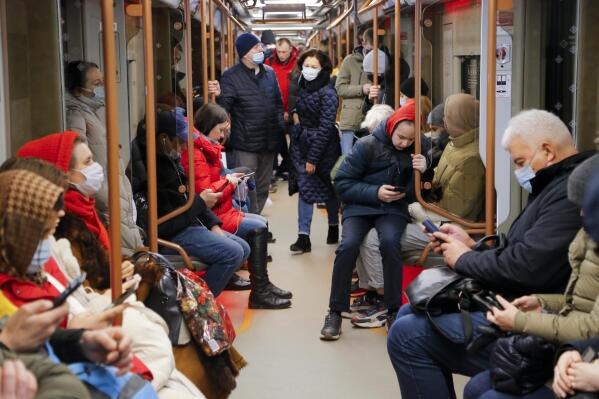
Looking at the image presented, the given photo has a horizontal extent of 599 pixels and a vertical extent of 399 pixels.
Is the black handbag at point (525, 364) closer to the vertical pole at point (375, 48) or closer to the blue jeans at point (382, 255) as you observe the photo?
the blue jeans at point (382, 255)

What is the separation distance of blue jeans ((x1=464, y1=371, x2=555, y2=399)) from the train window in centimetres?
180

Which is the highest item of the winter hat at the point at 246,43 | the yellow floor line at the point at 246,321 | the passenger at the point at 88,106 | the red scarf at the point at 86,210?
the winter hat at the point at 246,43

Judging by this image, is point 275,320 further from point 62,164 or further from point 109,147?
point 109,147

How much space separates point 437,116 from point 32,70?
2.42 m

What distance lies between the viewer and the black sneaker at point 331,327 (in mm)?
5574

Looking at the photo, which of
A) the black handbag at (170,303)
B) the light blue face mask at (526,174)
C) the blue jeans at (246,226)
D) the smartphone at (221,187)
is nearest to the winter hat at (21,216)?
the black handbag at (170,303)

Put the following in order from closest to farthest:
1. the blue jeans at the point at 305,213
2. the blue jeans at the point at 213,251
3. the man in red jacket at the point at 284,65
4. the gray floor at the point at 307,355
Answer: the gray floor at the point at 307,355
the blue jeans at the point at 213,251
the blue jeans at the point at 305,213
the man in red jacket at the point at 284,65

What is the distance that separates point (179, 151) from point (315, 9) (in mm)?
11863

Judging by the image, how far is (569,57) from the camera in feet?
14.4

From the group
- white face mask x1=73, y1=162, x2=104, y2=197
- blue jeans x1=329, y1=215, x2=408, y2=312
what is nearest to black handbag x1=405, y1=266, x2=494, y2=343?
white face mask x1=73, y1=162, x2=104, y2=197

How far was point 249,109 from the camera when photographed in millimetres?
8070

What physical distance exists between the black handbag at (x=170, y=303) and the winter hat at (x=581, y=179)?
1.55 meters

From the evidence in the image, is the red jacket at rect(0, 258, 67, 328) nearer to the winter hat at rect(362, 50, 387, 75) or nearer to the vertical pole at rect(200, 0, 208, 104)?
the vertical pole at rect(200, 0, 208, 104)

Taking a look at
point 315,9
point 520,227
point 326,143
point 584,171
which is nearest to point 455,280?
point 520,227
